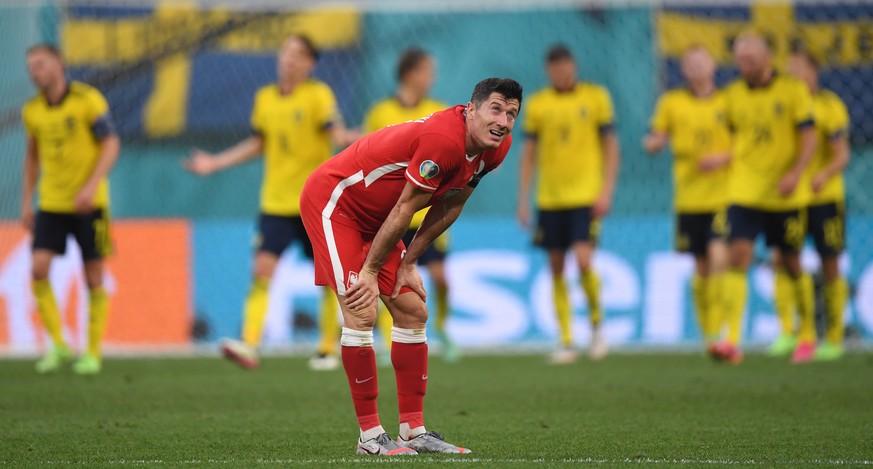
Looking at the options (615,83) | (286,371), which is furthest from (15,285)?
(615,83)

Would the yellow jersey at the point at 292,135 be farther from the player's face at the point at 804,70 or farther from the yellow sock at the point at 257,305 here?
the player's face at the point at 804,70

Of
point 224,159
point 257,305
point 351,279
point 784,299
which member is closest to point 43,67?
point 224,159

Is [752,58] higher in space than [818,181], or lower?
higher

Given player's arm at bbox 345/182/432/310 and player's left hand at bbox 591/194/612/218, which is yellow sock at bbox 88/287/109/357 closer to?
player's left hand at bbox 591/194/612/218

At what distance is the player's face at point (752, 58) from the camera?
10.2 m

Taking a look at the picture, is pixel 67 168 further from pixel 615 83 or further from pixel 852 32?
pixel 852 32

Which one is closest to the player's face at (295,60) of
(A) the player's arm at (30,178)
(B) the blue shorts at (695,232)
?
(A) the player's arm at (30,178)

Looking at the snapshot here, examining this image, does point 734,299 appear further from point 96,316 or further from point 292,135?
point 96,316

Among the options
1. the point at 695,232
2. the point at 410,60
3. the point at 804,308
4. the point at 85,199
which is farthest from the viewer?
the point at 695,232

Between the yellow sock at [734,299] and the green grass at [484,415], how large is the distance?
300mm

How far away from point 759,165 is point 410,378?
564 centimetres

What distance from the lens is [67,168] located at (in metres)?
10.1

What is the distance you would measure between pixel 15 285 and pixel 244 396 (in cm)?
558

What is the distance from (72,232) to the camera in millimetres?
10109
